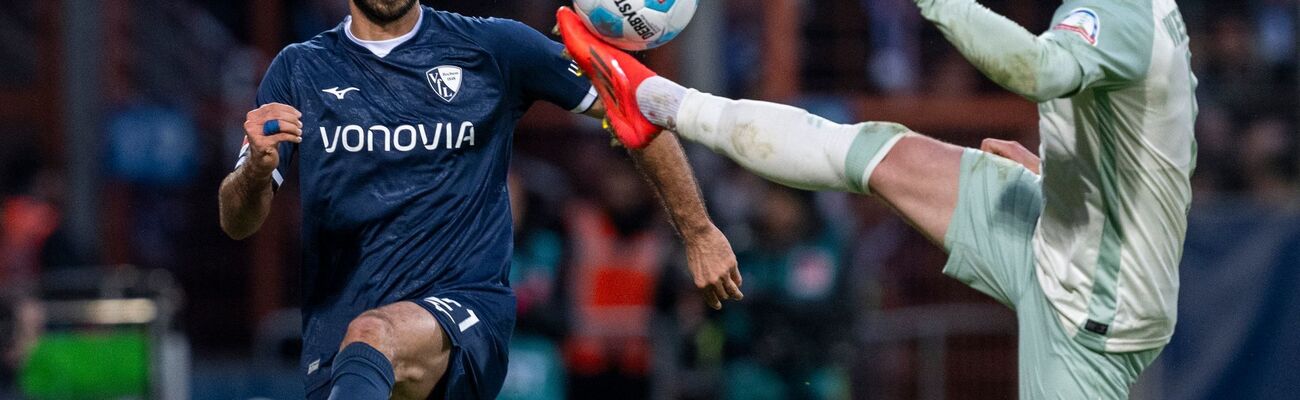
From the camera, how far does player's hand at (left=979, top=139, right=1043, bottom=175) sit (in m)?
5.02

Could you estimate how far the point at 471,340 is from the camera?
15.1 feet

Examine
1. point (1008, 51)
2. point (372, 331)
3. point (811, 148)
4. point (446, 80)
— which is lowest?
point (372, 331)

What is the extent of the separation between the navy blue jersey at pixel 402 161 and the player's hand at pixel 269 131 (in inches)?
12.8

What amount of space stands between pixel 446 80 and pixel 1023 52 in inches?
65.5

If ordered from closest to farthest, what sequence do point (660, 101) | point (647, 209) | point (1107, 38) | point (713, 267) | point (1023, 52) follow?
1. point (1023, 52)
2. point (1107, 38)
3. point (660, 101)
4. point (713, 267)
5. point (647, 209)

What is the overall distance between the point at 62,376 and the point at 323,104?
160 inches

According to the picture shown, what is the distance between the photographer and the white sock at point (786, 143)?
15.0ft

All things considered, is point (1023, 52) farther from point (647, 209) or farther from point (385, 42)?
point (647, 209)

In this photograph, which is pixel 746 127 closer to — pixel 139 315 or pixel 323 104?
pixel 323 104

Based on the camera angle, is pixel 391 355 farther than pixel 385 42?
No

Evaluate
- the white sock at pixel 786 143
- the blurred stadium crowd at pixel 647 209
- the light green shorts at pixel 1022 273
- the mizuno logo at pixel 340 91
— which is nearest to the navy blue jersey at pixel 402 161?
the mizuno logo at pixel 340 91

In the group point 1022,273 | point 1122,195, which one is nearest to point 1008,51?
point 1122,195

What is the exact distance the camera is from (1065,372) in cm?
462

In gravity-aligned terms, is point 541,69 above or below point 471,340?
above
